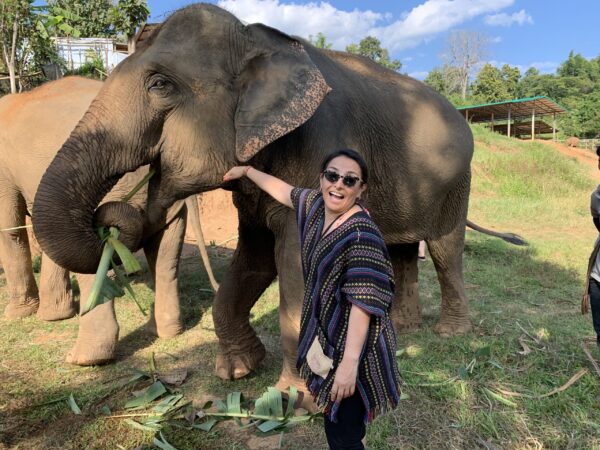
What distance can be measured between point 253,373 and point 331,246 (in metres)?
1.89

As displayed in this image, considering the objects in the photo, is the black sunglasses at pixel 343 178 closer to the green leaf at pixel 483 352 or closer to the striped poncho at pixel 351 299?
the striped poncho at pixel 351 299

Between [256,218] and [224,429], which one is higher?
[256,218]

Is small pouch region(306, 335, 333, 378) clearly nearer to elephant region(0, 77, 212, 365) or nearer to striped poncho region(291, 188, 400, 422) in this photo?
striped poncho region(291, 188, 400, 422)

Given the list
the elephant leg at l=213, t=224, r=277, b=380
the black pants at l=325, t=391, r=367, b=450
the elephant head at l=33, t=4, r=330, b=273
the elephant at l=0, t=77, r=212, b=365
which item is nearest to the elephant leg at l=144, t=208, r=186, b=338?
the elephant at l=0, t=77, r=212, b=365

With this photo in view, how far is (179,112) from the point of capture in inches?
87.7

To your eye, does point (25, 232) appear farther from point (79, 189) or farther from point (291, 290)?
point (291, 290)

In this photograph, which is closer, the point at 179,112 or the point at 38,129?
the point at 179,112

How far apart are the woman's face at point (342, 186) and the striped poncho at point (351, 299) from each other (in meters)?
0.06

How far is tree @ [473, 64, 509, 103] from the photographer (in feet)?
131

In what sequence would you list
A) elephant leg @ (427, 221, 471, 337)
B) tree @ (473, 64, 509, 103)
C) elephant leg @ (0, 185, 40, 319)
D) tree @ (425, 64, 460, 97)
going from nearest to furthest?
elephant leg @ (427, 221, 471, 337), elephant leg @ (0, 185, 40, 319), tree @ (473, 64, 509, 103), tree @ (425, 64, 460, 97)

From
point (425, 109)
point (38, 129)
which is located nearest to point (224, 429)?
point (425, 109)

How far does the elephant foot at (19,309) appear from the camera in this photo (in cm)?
473

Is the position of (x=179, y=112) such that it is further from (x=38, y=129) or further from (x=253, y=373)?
(x=38, y=129)

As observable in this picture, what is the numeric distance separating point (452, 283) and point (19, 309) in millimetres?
3963
